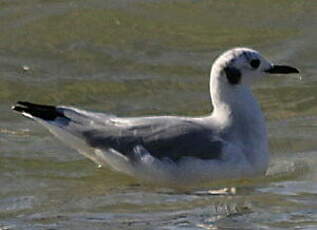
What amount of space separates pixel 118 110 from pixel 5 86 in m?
1.28

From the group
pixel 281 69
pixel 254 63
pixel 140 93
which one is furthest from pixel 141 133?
pixel 140 93

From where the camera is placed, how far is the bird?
34.8ft

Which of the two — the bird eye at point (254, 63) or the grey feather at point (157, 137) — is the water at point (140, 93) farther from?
the bird eye at point (254, 63)

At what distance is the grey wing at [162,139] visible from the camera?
34.8 feet

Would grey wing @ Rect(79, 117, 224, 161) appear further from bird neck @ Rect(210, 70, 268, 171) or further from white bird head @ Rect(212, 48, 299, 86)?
white bird head @ Rect(212, 48, 299, 86)

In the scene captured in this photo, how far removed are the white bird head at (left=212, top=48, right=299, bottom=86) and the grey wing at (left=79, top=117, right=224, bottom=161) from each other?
2.21ft

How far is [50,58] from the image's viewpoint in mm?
14531

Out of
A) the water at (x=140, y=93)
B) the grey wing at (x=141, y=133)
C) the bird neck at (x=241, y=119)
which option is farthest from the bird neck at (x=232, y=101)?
the water at (x=140, y=93)

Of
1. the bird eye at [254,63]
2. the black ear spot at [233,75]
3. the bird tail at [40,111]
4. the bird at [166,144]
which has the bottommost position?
the bird at [166,144]

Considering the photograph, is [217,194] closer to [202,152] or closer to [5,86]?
[202,152]

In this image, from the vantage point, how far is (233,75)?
36.7ft

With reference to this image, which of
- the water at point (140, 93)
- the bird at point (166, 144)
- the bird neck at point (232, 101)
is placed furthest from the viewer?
the bird neck at point (232, 101)

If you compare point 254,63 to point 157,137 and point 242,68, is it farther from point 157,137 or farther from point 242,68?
point 157,137

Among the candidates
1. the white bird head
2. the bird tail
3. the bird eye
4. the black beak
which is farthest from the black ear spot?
the bird tail
